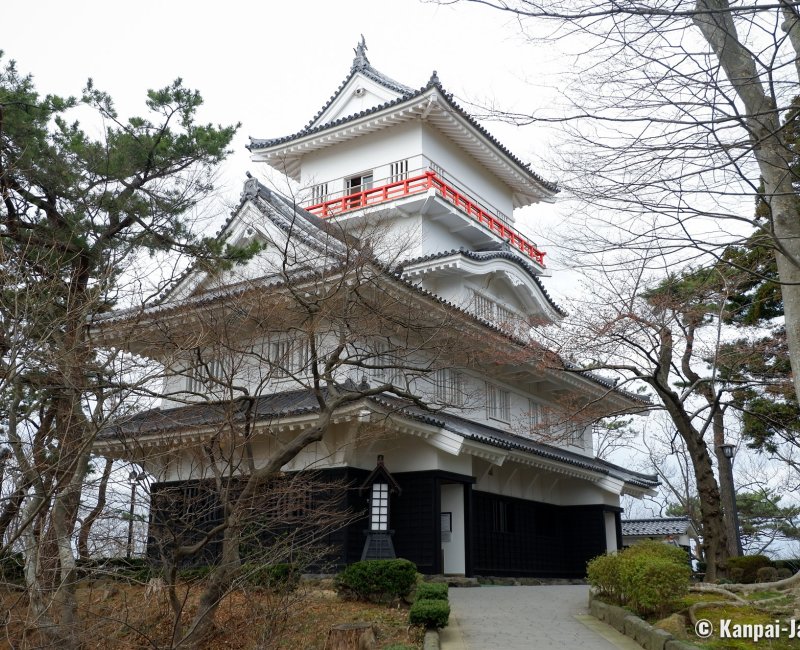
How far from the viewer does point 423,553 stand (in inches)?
586

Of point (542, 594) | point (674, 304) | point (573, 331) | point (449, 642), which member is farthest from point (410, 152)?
point (449, 642)

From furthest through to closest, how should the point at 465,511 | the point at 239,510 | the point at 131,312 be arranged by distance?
the point at 465,511, the point at 131,312, the point at 239,510

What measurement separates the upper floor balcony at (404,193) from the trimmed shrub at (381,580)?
1116 cm

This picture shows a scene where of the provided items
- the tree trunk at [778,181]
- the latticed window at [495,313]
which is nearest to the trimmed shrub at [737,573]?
the latticed window at [495,313]

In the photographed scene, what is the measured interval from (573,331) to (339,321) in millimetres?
7290

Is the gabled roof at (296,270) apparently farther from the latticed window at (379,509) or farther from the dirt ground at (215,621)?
the latticed window at (379,509)

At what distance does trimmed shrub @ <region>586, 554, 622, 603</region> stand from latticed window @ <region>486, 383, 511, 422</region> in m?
8.15

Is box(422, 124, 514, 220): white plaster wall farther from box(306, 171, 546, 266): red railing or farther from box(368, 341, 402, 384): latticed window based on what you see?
box(368, 341, 402, 384): latticed window

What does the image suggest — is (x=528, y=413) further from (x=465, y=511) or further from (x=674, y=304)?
(x=674, y=304)

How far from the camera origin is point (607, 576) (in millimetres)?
11219

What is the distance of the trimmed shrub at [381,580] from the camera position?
11.5 metres

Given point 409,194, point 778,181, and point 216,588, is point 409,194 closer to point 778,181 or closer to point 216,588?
point 778,181

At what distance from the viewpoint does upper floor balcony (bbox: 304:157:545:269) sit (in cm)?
2147

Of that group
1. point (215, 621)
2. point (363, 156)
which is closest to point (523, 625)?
point (215, 621)
